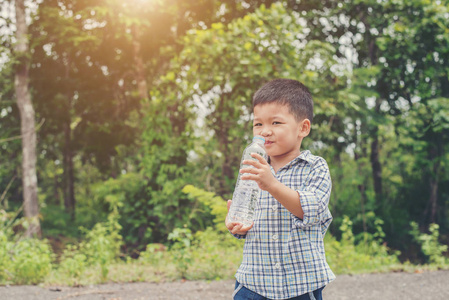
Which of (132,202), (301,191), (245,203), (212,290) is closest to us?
(301,191)

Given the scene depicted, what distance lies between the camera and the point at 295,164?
2.20m

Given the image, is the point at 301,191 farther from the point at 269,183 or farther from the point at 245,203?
the point at 245,203

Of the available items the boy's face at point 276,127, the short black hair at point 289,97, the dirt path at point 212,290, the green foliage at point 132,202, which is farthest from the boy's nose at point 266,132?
the green foliage at point 132,202

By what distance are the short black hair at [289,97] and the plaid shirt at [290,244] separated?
221 millimetres

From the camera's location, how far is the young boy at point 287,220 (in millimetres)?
2053

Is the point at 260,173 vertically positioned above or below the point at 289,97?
below

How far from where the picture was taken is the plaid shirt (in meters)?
2.05

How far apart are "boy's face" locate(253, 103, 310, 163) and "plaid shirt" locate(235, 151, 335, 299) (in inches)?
4.0

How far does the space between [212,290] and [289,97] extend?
3.66 m

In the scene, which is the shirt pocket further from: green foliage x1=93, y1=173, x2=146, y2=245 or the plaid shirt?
green foliage x1=93, y1=173, x2=146, y2=245

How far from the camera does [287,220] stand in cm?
211

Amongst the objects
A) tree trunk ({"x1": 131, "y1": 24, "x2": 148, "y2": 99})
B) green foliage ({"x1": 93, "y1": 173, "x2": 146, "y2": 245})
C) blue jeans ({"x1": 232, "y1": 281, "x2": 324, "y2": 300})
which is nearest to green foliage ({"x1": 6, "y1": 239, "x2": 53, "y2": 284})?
green foliage ({"x1": 93, "y1": 173, "x2": 146, "y2": 245})

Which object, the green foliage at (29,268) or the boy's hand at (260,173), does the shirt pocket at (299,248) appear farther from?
the green foliage at (29,268)

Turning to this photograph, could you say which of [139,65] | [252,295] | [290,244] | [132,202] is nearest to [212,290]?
[252,295]
